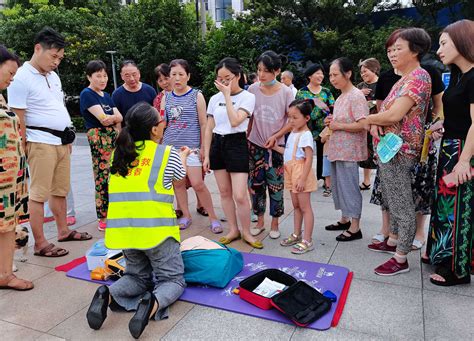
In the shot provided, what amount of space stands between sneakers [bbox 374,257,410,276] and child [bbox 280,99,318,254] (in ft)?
2.22

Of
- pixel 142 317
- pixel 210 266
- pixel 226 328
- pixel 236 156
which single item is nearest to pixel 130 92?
pixel 236 156

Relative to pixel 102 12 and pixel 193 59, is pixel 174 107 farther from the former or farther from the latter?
pixel 102 12

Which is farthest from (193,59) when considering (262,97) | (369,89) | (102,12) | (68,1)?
(262,97)

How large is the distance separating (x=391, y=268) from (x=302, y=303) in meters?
0.94

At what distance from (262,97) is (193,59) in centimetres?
1286

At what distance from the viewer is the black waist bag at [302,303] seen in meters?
2.32

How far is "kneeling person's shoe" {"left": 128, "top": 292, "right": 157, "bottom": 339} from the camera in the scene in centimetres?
214

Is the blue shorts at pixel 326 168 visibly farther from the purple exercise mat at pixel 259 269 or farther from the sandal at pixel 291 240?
the purple exercise mat at pixel 259 269

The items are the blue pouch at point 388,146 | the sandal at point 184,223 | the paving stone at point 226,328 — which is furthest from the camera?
the sandal at point 184,223

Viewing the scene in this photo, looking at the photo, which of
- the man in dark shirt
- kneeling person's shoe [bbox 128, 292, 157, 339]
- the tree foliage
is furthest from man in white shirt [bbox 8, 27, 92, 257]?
the tree foliage

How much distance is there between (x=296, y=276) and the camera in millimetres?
2949

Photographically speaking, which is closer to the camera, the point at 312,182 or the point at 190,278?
the point at 190,278

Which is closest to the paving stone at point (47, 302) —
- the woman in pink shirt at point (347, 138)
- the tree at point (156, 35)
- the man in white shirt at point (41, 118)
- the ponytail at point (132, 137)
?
the man in white shirt at point (41, 118)

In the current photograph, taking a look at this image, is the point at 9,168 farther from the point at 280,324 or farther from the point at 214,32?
the point at 214,32
